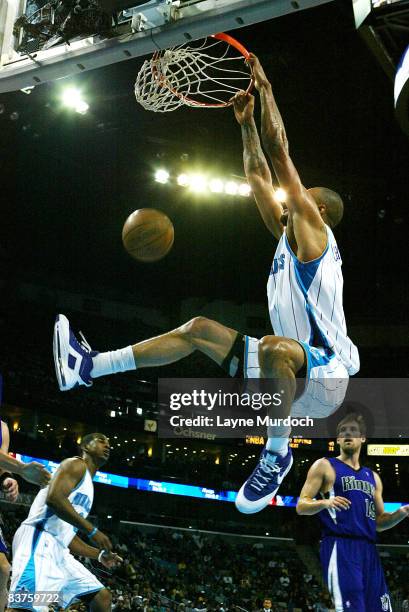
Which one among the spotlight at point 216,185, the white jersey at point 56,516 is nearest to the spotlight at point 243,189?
the spotlight at point 216,185

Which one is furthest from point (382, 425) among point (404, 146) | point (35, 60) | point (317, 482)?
point (35, 60)

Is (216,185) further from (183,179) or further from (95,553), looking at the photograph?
(95,553)

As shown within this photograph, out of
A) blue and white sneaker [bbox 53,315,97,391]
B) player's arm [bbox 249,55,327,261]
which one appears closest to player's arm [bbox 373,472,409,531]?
player's arm [bbox 249,55,327,261]

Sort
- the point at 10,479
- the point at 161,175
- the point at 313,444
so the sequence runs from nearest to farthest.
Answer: the point at 10,479 < the point at 161,175 < the point at 313,444

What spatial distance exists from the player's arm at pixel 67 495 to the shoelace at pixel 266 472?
134cm

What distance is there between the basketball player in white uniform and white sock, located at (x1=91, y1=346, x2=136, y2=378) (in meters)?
1.45

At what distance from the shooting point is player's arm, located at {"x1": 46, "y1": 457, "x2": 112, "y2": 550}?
5656mm

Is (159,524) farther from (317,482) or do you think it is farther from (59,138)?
(317,482)

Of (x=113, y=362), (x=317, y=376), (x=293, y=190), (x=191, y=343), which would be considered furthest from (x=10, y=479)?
(x=293, y=190)

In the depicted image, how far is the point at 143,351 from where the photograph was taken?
16.2 ft

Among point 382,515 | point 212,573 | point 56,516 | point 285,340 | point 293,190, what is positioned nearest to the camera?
point 285,340

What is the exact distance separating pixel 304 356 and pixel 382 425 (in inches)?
859

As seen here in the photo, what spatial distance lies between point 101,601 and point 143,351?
2449 millimetres

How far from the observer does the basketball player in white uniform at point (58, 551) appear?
562 centimetres
